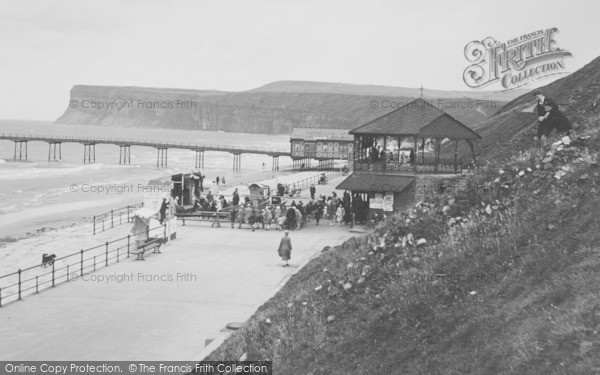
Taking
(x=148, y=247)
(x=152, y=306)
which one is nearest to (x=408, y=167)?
(x=148, y=247)

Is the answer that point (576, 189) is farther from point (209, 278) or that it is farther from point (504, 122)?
point (504, 122)

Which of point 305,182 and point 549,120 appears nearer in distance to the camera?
point 549,120

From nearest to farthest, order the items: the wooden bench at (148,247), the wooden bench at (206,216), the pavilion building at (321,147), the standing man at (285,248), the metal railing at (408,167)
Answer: the standing man at (285,248)
the wooden bench at (148,247)
the metal railing at (408,167)
the wooden bench at (206,216)
the pavilion building at (321,147)

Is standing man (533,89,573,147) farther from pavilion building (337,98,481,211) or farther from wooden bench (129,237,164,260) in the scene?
pavilion building (337,98,481,211)

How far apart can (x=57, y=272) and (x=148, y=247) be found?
11.0 ft

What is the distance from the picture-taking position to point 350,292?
10.6 metres

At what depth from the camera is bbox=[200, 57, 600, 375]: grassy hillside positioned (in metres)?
6.82

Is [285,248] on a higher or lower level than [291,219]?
lower

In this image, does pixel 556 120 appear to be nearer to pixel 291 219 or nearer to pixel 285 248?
pixel 285 248

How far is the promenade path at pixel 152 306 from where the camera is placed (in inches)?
515

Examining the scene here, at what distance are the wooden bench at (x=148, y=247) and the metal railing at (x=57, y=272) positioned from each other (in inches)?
12.7

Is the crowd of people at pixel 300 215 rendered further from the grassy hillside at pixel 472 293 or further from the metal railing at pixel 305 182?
the grassy hillside at pixel 472 293

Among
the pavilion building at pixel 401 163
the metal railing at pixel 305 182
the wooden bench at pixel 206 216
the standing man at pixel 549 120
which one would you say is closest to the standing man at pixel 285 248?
the pavilion building at pixel 401 163

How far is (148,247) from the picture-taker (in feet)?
77.0
